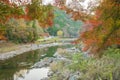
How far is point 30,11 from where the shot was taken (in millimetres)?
7023

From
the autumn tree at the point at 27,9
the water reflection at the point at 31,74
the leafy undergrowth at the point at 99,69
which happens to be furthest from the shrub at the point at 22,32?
the autumn tree at the point at 27,9

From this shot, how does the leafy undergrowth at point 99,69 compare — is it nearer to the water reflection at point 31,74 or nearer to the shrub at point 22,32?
the water reflection at point 31,74

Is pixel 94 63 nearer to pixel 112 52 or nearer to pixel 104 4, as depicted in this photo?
pixel 112 52

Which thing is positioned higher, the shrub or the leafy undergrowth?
the leafy undergrowth

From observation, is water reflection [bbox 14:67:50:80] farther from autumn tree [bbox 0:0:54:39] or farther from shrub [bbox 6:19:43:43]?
shrub [bbox 6:19:43:43]

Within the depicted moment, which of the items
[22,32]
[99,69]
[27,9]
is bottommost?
[22,32]

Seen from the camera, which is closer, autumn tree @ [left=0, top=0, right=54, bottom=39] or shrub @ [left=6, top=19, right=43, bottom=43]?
autumn tree @ [left=0, top=0, right=54, bottom=39]

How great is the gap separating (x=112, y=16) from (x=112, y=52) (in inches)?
293

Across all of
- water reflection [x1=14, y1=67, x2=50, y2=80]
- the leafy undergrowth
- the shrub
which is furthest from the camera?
the shrub

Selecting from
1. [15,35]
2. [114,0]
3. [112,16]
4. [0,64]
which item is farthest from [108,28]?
→ [15,35]

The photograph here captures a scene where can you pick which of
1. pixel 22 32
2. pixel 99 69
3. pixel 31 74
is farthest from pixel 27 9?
pixel 22 32

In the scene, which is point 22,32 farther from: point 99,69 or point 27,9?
point 27,9

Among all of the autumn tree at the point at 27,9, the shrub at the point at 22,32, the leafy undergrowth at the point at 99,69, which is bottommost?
the shrub at the point at 22,32

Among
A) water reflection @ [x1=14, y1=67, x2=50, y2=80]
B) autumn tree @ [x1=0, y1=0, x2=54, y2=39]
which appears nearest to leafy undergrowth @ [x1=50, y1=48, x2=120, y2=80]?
water reflection @ [x1=14, y1=67, x2=50, y2=80]
